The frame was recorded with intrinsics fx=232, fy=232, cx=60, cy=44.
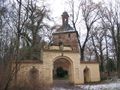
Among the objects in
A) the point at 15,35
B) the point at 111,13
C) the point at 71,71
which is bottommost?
the point at 71,71

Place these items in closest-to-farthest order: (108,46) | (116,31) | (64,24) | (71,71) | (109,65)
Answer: (71,71), (116,31), (108,46), (109,65), (64,24)

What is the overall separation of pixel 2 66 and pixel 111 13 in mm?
28194

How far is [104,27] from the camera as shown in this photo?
37.6 metres

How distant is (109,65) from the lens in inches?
1753

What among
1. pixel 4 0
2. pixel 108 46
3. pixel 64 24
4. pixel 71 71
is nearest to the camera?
pixel 4 0

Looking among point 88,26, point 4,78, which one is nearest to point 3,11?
point 4,78

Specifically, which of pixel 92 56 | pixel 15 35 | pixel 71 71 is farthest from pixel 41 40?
pixel 92 56

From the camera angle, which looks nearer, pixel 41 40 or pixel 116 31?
pixel 41 40

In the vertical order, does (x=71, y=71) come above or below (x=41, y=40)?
below

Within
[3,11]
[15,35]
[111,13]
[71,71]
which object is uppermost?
[111,13]

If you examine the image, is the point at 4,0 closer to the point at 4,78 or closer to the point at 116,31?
the point at 4,78

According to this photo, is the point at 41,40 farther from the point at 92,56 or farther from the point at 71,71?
the point at 92,56

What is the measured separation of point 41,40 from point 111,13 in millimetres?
13764

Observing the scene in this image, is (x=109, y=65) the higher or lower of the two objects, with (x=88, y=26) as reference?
lower
